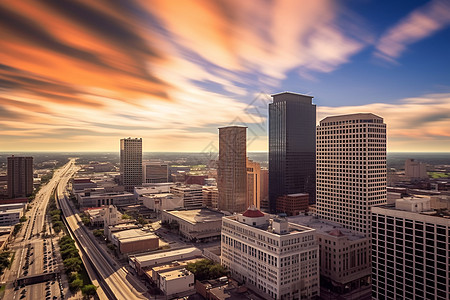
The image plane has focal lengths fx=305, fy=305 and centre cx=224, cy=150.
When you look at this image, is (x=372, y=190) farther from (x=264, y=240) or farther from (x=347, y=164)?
(x=264, y=240)

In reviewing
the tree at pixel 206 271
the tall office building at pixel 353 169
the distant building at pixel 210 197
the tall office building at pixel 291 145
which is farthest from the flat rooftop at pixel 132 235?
the tall office building at pixel 291 145

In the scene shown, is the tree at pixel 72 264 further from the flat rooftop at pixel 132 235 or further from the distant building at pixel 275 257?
the distant building at pixel 275 257

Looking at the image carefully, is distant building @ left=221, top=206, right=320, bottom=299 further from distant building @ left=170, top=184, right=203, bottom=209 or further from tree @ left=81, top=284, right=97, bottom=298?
distant building @ left=170, top=184, right=203, bottom=209

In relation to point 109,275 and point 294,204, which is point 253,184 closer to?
point 294,204

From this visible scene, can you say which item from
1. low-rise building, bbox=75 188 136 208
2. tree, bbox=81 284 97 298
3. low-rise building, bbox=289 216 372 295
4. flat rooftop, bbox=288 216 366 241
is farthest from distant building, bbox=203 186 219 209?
tree, bbox=81 284 97 298

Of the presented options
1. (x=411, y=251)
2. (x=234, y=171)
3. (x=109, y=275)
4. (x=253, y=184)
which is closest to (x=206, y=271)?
(x=109, y=275)

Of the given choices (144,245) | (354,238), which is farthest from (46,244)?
(354,238)
